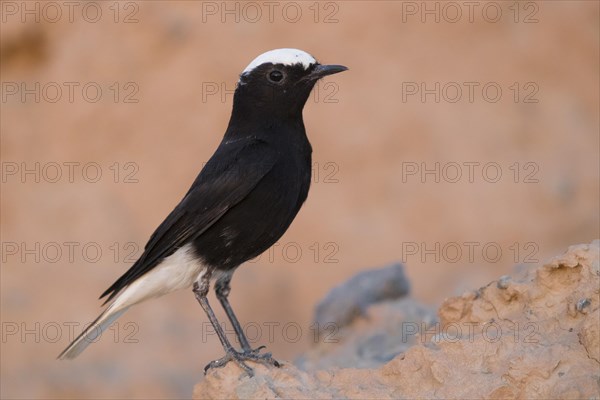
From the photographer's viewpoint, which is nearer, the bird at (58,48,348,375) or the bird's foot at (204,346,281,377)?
the bird's foot at (204,346,281,377)

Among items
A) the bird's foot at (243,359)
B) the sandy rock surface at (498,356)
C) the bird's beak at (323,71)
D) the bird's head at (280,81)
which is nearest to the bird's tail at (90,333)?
the bird's foot at (243,359)

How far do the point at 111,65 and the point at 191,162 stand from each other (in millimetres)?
1795

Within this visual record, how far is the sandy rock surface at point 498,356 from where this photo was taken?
19.7 ft

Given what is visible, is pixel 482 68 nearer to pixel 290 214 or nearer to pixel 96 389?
pixel 96 389

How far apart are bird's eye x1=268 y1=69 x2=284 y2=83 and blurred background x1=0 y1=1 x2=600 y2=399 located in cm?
622

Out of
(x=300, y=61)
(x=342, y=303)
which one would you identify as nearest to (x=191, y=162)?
(x=342, y=303)

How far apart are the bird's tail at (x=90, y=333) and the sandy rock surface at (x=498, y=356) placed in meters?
1.40

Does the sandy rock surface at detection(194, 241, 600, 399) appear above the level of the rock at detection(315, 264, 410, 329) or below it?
above

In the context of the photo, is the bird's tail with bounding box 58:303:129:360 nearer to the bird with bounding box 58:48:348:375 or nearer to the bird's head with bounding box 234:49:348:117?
the bird with bounding box 58:48:348:375

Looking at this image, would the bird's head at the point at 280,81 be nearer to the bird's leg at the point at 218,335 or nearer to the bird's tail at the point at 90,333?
the bird's leg at the point at 218,335

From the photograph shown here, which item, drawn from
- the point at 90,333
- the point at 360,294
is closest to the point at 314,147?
the point at 360,294

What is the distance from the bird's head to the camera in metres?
8.15

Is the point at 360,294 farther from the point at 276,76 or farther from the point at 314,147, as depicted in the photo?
the point at 314,147

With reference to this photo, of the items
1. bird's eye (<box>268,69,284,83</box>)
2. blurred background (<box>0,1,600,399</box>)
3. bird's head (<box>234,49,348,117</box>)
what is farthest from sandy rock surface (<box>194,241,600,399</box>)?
blurred background (<box>0,1,600,399</box>)
